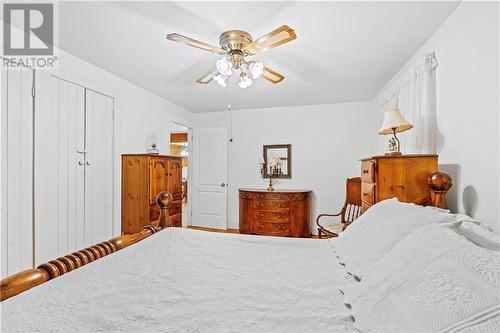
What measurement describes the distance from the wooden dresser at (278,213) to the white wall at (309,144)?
1.54ft

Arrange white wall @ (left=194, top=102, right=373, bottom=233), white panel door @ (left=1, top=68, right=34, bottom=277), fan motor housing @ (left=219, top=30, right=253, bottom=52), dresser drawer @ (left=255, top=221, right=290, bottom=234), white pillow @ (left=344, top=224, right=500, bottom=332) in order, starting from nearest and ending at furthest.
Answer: white pillow @ (left=344, top=224, right=500, bottom=332) < fan motor housing @ (left=219, top=30, right=253, bottom=52) < white panel door @ (left=1, top=68, right=34, bottom=277) < dresser drawer @ (left=255, top=221, right=290, bottom=234) < white wall @ (left=194, top=102, right=373, bottom=233)

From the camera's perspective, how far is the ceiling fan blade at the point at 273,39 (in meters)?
1.58

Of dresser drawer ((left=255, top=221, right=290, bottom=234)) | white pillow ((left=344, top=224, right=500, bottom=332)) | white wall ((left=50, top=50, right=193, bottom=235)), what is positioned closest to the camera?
white pillow ((left=344, top=224, right=500, bottom=332))

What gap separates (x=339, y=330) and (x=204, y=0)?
1.99 m

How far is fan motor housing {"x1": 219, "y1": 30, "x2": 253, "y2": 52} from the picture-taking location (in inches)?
75.8

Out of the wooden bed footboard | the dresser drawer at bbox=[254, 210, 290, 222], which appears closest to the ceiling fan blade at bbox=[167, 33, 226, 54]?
the wooden bed footboard

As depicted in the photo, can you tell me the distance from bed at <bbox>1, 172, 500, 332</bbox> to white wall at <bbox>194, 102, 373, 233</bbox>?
325 centimetres

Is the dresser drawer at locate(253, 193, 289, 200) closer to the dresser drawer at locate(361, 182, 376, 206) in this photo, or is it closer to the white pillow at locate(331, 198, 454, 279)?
the dresser drawer at locate(361, 182, 376, 206)

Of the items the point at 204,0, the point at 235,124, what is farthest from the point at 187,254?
the point at 235,124

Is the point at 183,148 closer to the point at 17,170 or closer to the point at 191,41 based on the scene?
the point at 17,170

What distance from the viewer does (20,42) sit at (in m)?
2.21

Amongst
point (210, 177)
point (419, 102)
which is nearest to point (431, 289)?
point (419, 102)

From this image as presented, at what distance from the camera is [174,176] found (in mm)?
3729

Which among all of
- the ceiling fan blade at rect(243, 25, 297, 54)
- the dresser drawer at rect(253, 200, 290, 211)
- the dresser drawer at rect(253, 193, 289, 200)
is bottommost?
the dresser drawer at rect(253, 200, 290, 211)
